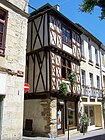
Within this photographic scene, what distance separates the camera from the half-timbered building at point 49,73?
10781mm

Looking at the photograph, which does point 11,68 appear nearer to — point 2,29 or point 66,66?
point 2,29

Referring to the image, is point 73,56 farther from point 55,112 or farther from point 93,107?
point 93,107

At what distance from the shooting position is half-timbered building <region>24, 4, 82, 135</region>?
424 inches

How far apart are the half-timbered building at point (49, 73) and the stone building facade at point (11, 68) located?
3238 mm

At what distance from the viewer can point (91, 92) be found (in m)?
15.3

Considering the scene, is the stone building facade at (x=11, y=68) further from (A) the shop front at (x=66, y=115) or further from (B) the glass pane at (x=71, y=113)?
(B) the glass pane at (x=71, y=113)

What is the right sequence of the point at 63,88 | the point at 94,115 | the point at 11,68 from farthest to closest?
the point at 94,115, the point at 63,88, the point at 11,68

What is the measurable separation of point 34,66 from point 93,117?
25.8 feet

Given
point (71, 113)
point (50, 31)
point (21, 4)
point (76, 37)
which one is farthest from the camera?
point (76, 37)

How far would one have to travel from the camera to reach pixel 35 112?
11312mm

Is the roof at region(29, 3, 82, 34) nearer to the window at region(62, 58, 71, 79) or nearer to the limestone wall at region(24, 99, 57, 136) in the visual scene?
the window at region(62, 58, 71, 79)

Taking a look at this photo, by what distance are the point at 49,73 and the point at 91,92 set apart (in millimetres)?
5799

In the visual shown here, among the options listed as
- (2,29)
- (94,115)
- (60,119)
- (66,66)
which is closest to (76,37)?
(66,66)

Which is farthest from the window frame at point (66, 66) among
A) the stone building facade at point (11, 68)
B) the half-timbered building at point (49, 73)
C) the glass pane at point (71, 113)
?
the stone building facade at point (11, 68)
